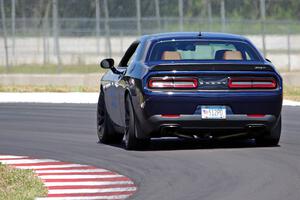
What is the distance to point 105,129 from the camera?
17.1 meters

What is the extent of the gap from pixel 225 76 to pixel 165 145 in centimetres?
169

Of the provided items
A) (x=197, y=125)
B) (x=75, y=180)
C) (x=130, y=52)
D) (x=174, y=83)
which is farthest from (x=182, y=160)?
(x=130, y=52)

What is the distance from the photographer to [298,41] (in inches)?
1567

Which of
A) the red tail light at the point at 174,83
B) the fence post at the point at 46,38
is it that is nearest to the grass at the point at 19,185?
the red tail light at the point at 174,83

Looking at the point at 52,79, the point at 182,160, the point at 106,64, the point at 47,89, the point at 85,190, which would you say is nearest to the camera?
the point at 85,190

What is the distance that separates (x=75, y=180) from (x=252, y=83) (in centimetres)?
358

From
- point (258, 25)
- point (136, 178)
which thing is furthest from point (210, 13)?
point (136, 178)

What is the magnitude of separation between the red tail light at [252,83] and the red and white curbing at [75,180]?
2.35 meters

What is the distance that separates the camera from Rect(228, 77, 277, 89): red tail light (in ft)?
49.7

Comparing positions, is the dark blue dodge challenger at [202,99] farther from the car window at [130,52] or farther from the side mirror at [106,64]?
the side mirror at [106,64]

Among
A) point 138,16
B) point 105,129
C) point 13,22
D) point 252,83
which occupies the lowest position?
point 13,22

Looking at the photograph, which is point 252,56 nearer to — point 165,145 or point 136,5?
point 165,145

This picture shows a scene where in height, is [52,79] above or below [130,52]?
below

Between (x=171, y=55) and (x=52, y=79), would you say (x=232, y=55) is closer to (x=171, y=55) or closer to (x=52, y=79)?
(x=171, y=55)
